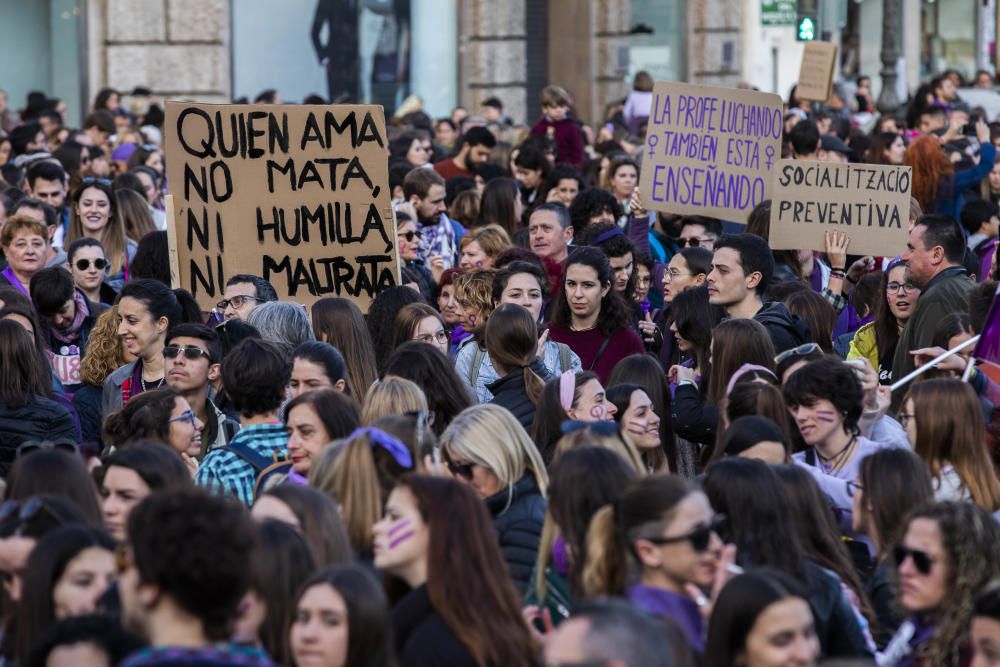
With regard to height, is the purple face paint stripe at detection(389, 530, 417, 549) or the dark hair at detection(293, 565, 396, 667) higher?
the purple face paint stripe at detection(389, 530, 417, 549)

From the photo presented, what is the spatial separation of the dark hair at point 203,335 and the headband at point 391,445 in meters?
2.26

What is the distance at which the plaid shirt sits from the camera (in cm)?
627

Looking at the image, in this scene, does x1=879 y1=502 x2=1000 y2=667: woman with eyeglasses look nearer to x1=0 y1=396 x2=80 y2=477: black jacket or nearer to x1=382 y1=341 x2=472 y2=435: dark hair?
x1=382 y1=341 x2=472 y2=435: dark hair

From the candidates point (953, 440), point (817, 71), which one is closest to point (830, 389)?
point (953, 440)

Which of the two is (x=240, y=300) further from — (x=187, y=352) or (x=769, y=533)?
(x=769, y=533)

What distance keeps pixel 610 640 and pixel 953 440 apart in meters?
2.76

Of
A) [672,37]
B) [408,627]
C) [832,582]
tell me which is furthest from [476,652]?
[672,37]

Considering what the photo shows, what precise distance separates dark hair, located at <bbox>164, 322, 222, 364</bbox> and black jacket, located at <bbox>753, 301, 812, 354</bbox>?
2.30m

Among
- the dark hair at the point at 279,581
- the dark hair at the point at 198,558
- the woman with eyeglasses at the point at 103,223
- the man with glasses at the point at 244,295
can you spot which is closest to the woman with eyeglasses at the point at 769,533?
the dark hair at the point at 279,581

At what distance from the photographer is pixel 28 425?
23.3ft

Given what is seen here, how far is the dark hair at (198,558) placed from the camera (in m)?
3.77

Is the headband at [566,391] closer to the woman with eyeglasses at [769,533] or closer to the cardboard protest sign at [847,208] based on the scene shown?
the woman with eyeglasses at [769,533]

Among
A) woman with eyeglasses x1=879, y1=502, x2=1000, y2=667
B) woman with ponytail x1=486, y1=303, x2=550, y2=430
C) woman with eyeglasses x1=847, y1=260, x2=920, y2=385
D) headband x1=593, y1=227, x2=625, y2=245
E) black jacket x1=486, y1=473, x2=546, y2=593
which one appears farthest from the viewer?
headband x1=593, y1=227, x2=625, y2=245

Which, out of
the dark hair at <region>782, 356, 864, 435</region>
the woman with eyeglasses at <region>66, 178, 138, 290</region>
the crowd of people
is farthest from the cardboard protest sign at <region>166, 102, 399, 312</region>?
the dark hair at <region>782, 356, 864, 435</region>
